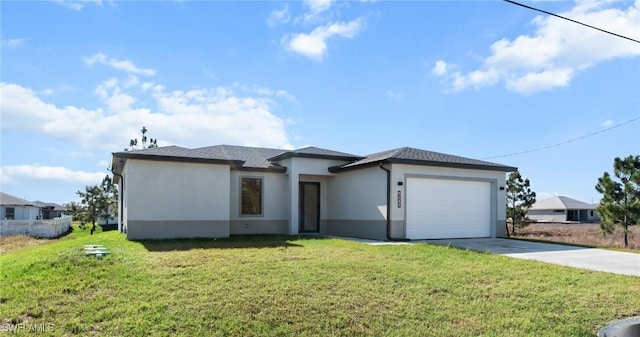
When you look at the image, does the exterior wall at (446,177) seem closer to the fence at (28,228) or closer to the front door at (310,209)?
the front door at (310,209)

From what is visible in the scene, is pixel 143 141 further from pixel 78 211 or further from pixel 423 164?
pixel 423 164

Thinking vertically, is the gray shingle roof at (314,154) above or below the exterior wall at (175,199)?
above

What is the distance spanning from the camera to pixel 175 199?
43.7 ft

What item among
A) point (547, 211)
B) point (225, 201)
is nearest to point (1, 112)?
point (225, 201)

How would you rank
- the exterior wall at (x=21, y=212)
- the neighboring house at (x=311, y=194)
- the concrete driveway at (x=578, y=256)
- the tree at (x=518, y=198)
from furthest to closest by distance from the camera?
the exterior wall at (x=21, y=212) < the tree at (x=518, y=198) < the neighboring house at (x=311, y=194) < the concrete driveway at (x=578, y=256)

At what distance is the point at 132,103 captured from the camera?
14.7 metres

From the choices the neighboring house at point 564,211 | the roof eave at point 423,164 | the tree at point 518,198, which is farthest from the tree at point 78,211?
the neighboring house at point 564,211

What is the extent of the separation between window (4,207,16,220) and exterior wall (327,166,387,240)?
35047 mm

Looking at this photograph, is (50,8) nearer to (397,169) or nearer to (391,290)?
(391,290)

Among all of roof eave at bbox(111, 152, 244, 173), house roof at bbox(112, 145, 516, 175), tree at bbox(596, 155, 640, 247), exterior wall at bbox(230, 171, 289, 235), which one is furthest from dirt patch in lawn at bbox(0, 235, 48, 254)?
tree at bbox(596, 155, 640, 247)

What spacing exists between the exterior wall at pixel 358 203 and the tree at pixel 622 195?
15.1 metres

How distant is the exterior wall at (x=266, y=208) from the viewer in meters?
15.6

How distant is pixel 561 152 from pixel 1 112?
76.0 feet

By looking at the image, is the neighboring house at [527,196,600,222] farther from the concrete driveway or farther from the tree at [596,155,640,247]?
the concrete driveway
